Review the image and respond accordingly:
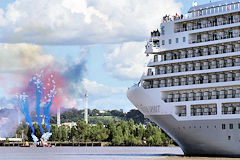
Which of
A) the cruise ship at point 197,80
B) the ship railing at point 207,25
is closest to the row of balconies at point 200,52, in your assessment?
the cruise ship at point 197,80

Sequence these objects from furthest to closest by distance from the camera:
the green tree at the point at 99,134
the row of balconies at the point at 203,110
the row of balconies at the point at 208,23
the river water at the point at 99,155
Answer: the green tree at the point at 99,134
the river water at the point at 99,155
the row of balconies at the point at 208,23
the row of balconies at the point at 203,110

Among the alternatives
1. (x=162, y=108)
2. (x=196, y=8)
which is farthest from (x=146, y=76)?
(x=196, y=8)

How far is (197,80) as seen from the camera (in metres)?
70.8

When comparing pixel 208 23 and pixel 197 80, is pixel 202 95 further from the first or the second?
pixel 208 23

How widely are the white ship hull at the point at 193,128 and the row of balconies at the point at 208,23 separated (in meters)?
7.78

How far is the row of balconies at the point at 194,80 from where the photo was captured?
224 ft

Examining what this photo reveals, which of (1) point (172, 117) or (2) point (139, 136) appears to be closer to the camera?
(1) point (172, 117)

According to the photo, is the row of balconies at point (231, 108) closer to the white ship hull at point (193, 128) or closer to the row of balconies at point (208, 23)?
the white ship hull at point (193, 128)

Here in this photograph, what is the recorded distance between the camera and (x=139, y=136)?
193 meters

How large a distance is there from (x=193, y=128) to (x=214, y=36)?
10.2 metres

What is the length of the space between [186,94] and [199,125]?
13.6 feet

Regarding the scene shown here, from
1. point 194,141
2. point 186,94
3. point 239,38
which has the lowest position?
point 194,141

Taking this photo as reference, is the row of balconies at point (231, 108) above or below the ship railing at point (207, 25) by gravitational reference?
below

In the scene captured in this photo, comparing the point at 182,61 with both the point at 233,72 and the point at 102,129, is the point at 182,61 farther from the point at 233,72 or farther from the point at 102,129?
the point at 102,129
